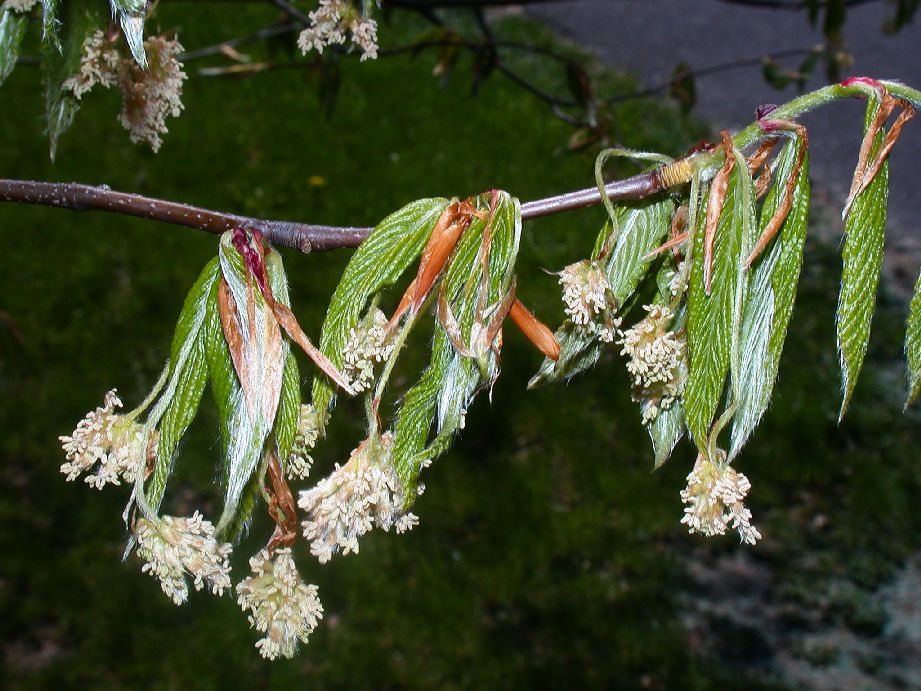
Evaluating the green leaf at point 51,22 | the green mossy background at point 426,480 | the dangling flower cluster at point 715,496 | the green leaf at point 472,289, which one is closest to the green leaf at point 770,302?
the dangling flower cluster at point 715,496

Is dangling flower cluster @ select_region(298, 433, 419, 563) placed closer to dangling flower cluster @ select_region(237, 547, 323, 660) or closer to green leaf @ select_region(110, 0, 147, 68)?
dangling flower cluster @ select_region(237, 547, 323, 660)

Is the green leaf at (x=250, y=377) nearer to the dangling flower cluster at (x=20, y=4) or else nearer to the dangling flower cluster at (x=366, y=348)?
the dangling flower cluster at (x=366, y=348)

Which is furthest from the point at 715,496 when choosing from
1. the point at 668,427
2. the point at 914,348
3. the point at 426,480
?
the point at 426,480

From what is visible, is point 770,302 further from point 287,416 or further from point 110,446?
point 110,446

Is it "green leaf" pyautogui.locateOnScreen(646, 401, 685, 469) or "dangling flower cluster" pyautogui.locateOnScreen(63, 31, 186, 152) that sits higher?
"dangling flower cluster" pyautogui.locateOnScreen(63, 31, 186, 152)

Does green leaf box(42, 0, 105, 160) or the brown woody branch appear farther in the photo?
green leaf box(42, 0, 105, 160)

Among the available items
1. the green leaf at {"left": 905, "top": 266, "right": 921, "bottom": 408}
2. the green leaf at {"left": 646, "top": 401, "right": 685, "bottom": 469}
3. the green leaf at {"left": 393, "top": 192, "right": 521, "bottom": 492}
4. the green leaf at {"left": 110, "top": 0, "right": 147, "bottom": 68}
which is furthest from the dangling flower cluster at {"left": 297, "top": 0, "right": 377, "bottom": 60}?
the green leaf at {"left": 905, "top": 266, "right": 921, "bottom": 408}
